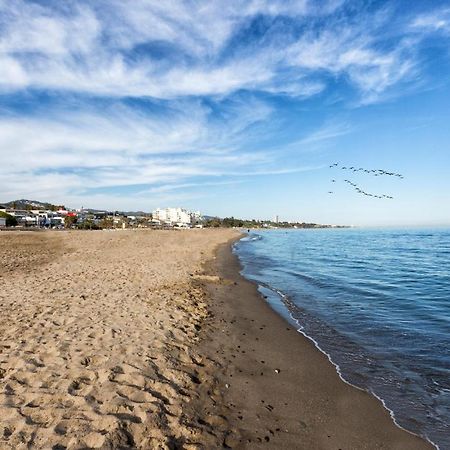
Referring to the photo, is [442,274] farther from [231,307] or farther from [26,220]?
[26,220]

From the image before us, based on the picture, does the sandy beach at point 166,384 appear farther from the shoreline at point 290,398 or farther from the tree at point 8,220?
the tree at point 8,220

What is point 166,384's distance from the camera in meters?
6.00

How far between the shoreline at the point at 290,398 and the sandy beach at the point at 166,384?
24 mm

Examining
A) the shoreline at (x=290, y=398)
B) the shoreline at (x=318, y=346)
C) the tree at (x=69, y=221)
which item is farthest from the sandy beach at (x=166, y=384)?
the tree at (x=69, y=221)

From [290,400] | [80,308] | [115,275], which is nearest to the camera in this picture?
[290,400]

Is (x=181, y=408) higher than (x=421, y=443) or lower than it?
higher

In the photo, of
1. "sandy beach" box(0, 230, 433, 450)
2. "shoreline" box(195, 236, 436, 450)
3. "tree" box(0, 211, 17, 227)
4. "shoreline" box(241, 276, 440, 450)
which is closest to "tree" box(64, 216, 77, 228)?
"tree" box(0, 211, 17, 227)

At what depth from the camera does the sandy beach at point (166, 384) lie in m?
4.73

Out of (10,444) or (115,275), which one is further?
(115,275)

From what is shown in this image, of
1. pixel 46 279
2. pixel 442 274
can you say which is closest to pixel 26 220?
pixel 46 279

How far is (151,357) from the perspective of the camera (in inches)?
278

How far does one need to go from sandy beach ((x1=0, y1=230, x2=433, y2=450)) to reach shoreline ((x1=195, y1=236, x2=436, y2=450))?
2cm

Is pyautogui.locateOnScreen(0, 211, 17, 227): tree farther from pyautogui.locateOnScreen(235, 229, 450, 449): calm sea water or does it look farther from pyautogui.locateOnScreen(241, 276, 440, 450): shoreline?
pyautogui.locateOnScreen(241, 276, 440, 450): shoreline

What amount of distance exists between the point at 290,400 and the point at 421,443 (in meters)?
2.12
